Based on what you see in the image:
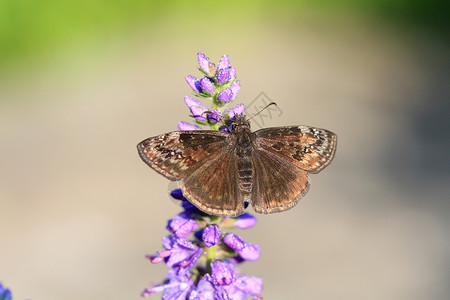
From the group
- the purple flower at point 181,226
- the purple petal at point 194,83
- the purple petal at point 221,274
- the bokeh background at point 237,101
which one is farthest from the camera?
the bokeh background at point 237,101

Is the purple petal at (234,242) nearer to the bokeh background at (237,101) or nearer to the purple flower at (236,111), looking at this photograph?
the purple flower at (236,111)

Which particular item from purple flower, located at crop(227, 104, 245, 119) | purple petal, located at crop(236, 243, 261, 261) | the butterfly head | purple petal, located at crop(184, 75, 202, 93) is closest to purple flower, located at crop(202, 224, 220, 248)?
purple petal, located at crop(236, 243, 261, 261)

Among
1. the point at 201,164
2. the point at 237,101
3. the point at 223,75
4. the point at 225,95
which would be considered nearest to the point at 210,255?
the point at 201,164

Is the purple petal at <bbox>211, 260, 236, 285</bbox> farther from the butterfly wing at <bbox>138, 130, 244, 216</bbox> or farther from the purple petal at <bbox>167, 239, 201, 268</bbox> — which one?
the butterfly wing at <bbox>138, 130, 244, 216</bbox>

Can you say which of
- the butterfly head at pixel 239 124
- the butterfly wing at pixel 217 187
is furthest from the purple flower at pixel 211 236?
the butterfly head at pixel 239 124

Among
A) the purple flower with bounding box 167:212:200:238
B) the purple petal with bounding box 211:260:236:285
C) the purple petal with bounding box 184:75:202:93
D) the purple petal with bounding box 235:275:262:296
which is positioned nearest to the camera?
the purple petal with bounding box 211:260:236:285
